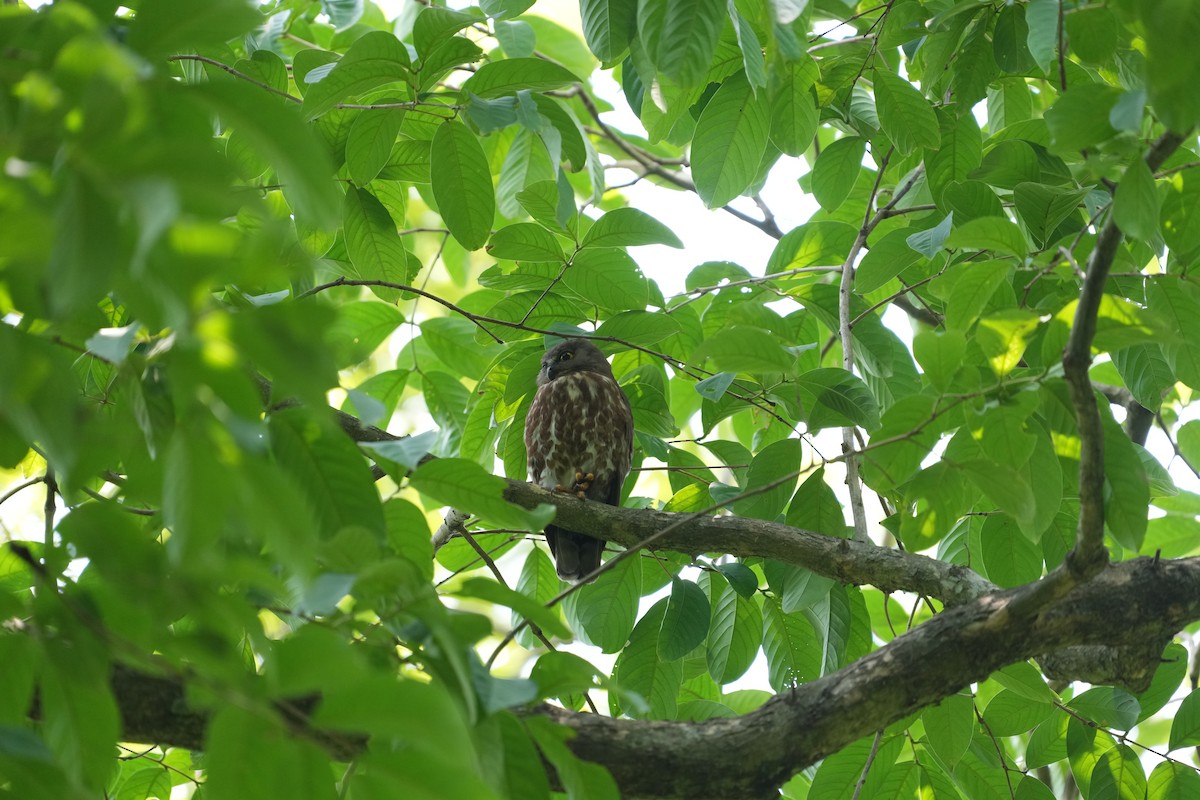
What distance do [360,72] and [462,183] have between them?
0.49 metres

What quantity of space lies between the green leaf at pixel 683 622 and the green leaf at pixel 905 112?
1552mm

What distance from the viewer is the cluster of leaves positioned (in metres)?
1.08

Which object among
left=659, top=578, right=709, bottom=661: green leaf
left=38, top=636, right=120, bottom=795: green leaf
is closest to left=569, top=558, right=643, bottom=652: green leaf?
left=659, top=578, right=709, bottom=661: green leaf

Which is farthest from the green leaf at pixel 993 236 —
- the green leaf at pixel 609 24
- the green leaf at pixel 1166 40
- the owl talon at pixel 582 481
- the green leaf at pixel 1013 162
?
the owl talon at pixel 582 481

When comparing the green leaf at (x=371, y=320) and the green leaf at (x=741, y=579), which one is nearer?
the green leaf at (x=741, y=579)

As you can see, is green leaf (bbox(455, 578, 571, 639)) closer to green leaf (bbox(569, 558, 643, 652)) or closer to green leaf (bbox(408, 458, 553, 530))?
green leaf (bbox(408, 458, 553, 530))

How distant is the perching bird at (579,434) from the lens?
5051mm

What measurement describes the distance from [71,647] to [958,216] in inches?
97.0

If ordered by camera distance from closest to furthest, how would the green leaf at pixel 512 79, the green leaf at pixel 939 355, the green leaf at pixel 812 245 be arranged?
1. the green leaf at pixel 939 355
2. the green leaf at pixel 512 79
3. the green leaf at pixel 812 245

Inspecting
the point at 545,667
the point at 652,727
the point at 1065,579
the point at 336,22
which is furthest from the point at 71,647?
the point at 336,22

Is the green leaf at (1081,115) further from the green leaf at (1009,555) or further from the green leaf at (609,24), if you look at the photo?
the green leaf at (1009,555)

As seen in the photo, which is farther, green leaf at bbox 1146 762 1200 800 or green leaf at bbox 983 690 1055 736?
green leaf at bbox 983 690 1055 736

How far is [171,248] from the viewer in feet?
3.10

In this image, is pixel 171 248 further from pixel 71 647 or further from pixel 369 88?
pixel 369 88
